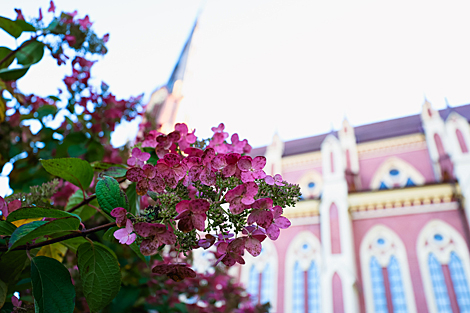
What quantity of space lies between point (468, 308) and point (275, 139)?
11.7 metres

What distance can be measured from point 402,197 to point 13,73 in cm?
1339

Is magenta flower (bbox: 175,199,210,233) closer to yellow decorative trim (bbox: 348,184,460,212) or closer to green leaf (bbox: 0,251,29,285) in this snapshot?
green leaf (bbox: 0,251,29,285)

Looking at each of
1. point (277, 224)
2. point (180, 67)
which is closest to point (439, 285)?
point (277, 224)

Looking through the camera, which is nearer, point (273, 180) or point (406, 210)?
point (273, 180)

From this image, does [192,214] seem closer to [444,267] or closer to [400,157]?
[444,267]

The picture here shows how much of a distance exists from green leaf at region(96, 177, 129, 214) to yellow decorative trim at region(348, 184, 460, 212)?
1339cm

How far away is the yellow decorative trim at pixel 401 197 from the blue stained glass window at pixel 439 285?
6.74 feet

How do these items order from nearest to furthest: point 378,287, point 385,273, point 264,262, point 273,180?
point 273,180 → point 378,287 → point 385,273 → point 264,262

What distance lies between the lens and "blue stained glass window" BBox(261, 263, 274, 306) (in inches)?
514

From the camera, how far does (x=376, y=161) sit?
15.1 metres

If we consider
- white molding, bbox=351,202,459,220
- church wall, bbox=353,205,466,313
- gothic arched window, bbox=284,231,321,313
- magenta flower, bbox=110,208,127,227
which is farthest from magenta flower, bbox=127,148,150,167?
white molding, bbox=351,202,459,220

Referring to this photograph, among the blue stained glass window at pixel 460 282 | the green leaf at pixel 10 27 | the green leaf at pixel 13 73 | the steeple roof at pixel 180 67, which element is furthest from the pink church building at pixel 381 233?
the steeple roof at pixel 180 67

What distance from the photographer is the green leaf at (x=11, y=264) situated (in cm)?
84

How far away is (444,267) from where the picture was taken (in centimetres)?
1076
